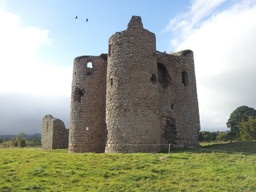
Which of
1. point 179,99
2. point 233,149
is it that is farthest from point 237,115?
point 233,149

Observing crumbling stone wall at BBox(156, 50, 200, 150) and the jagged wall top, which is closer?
the jagged wall top

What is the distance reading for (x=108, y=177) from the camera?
10.9m

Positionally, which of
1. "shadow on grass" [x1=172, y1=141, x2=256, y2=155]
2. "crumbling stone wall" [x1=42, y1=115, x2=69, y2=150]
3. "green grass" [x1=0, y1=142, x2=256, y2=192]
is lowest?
"green grass" [x1=0, y1=142, x2=256, y2=192]

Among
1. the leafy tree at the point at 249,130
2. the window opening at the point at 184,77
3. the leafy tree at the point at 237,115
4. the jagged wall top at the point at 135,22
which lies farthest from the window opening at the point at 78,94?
the leafy tree at the point at 237,115

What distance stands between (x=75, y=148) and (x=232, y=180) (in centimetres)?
1391

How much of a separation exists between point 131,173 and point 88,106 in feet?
37.4

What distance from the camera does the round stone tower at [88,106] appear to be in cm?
2136

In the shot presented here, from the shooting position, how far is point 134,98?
17156 millimetres

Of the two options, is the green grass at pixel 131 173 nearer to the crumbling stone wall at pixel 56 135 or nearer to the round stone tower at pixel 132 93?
the round stone tower at pixel 132 93

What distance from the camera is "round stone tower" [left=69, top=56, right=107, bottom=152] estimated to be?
21359mm

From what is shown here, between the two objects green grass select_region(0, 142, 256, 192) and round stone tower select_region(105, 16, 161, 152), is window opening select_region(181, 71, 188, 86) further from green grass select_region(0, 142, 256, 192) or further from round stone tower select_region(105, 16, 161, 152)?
green grass select_region(0, 142, 256, 192)

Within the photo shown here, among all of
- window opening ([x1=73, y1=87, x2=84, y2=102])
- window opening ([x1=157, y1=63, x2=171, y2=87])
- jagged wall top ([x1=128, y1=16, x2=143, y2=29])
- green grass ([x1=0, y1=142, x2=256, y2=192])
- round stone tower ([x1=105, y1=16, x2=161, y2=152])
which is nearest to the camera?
green grass ([x1=0, y1=142, x2=256, y2=192])

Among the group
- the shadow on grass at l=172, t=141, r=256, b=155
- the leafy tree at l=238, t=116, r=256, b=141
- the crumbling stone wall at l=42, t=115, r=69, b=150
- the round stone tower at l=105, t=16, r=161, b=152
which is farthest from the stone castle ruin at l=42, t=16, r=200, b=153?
the leafy tree at l=238, t=116, r=256, b=141

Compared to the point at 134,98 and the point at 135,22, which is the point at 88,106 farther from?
the point at 135,22
